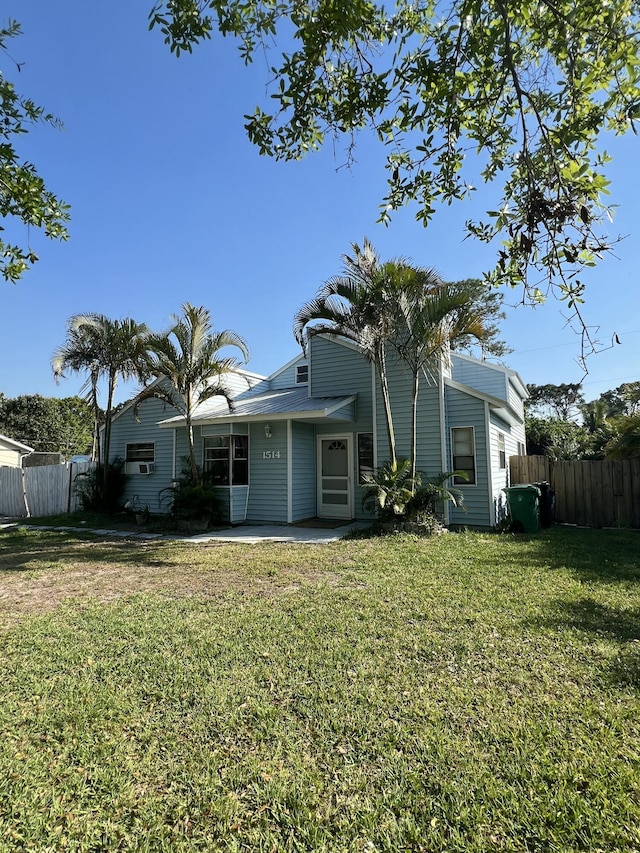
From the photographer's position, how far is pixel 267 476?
38.0 feet

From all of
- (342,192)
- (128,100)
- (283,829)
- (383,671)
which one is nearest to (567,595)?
(383,671)

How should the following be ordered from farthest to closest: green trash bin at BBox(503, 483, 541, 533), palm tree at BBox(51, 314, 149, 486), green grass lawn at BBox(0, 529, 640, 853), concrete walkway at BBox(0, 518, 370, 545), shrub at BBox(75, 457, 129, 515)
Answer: shrub at BBox(75, 457, 129, 515) → palm tree at BBox(51, 314, 149, 486) → green trash bin at BBox(503, 483, 541, 533) → concrete walkway at BBox(0, 518, 370, 545) → green grass lawn at BBox(0, 529, 640, 853)

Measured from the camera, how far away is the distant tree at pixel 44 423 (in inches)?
1248

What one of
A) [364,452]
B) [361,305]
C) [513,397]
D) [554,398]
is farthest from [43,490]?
[554,398]

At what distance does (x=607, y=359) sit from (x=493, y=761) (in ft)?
7.75

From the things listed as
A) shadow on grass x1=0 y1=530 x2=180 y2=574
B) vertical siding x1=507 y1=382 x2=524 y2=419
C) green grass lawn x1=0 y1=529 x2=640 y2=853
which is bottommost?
shadow on grass x1=0 y1=530 x2=180 y2=574

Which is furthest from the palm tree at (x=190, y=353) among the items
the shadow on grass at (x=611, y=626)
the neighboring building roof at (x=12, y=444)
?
the neighboring building roof at (x=12, y=444)

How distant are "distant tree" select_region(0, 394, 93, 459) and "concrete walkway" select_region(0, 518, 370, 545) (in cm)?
2373

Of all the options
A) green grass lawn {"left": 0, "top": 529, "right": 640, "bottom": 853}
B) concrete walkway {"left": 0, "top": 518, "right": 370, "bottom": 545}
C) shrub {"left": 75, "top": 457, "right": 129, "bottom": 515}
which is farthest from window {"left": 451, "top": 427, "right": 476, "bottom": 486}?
shrub {"left": 75, "top": 457, "right": 129, "bottom": 515}

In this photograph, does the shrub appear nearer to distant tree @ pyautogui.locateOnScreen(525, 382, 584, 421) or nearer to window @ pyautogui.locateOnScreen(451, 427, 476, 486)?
window @ pyautogui.locateOnScreen(451, 427, 476, 486)

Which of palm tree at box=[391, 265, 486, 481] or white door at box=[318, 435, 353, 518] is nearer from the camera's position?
palm tree at box=[391, 265, 486, 481]

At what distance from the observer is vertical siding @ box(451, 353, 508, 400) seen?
15031 mm

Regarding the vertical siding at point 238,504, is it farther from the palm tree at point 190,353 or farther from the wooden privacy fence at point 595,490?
the wooden privacy fence at point 595,490

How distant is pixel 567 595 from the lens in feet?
16.9
